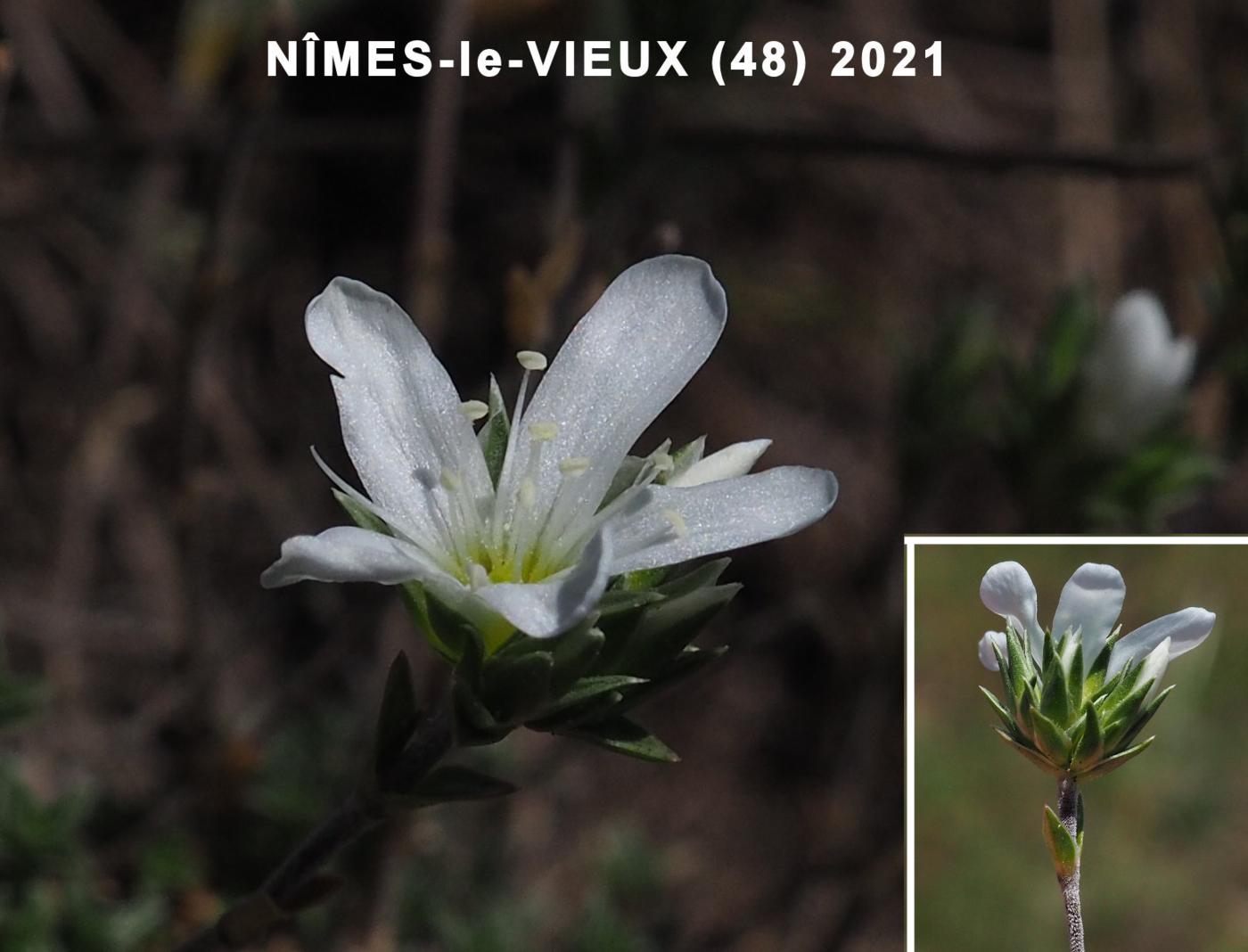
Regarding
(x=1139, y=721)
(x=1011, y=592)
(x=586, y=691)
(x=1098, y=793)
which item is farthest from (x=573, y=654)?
(x=1098, y=793)

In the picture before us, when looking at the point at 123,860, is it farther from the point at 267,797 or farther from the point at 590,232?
the point at 590,232

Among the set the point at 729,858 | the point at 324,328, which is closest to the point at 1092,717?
the point at 324,328

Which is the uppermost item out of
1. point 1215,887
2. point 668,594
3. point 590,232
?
point 590,232

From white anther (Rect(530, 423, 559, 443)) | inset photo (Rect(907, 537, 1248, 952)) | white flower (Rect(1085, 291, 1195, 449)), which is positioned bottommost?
inset photo (Rect(907, 537, 1248, 952))

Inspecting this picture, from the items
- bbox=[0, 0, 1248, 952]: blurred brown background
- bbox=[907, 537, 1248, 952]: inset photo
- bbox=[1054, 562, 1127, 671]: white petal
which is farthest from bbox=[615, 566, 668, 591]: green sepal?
bbox=[907, 537, 1248, 952]: inset photo

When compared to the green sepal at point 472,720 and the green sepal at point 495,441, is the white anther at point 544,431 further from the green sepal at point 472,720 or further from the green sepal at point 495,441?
the green sepal at point 472,720

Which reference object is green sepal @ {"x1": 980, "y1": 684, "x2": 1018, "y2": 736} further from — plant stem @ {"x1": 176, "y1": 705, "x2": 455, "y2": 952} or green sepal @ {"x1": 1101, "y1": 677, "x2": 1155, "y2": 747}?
plant stem @ {"x1": 176, "y1": 705, "x2": 455, "y2": 952}

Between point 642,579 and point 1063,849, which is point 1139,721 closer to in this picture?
point 1063,849
